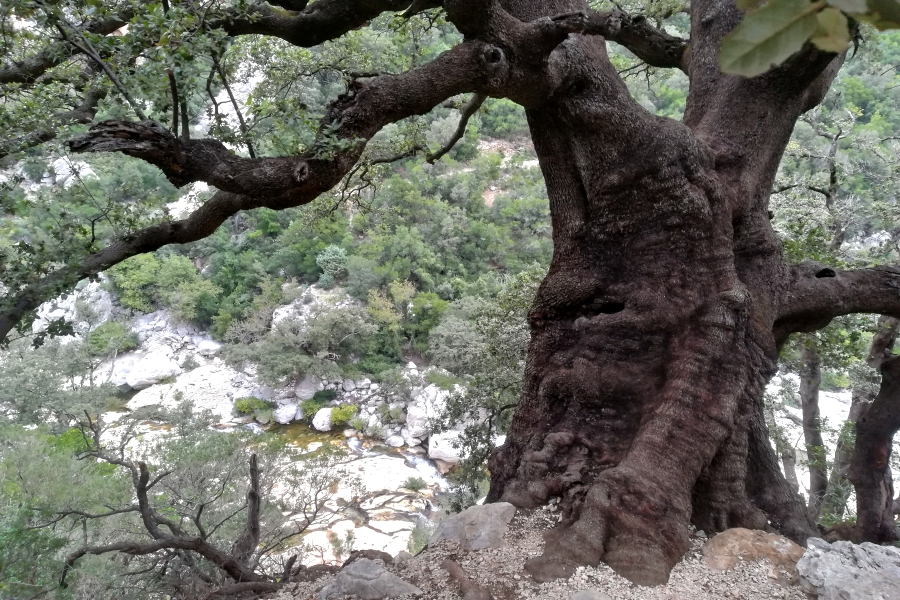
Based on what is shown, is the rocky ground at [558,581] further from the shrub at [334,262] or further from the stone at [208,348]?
the stone at [208,348]

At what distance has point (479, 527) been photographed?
7.29 feet

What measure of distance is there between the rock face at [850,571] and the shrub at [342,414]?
13568 millimetres

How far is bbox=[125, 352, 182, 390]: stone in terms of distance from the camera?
636 inches

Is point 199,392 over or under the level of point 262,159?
under

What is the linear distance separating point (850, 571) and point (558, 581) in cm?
97

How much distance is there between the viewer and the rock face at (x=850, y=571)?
168 centimetres

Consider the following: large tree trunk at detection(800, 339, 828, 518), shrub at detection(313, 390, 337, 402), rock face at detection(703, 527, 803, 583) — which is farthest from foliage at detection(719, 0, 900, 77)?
shrub at detection(313, 390, 337, 402)

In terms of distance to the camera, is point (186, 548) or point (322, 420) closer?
point (186, 548)

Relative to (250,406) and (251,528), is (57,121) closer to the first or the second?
(251,528)

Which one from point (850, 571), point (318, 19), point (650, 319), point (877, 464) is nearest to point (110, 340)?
point (318, 19)

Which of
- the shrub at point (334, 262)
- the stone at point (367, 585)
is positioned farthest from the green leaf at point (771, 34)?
the shrub at point (334, 262)

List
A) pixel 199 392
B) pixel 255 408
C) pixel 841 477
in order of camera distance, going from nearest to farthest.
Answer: pixel 841 477 → pixel 255 408 → pixel 199 392

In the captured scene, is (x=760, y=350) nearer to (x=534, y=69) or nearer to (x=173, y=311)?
(x=534, y=69)

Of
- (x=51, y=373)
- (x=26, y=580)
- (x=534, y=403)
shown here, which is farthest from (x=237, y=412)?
(x=534, y=403)
